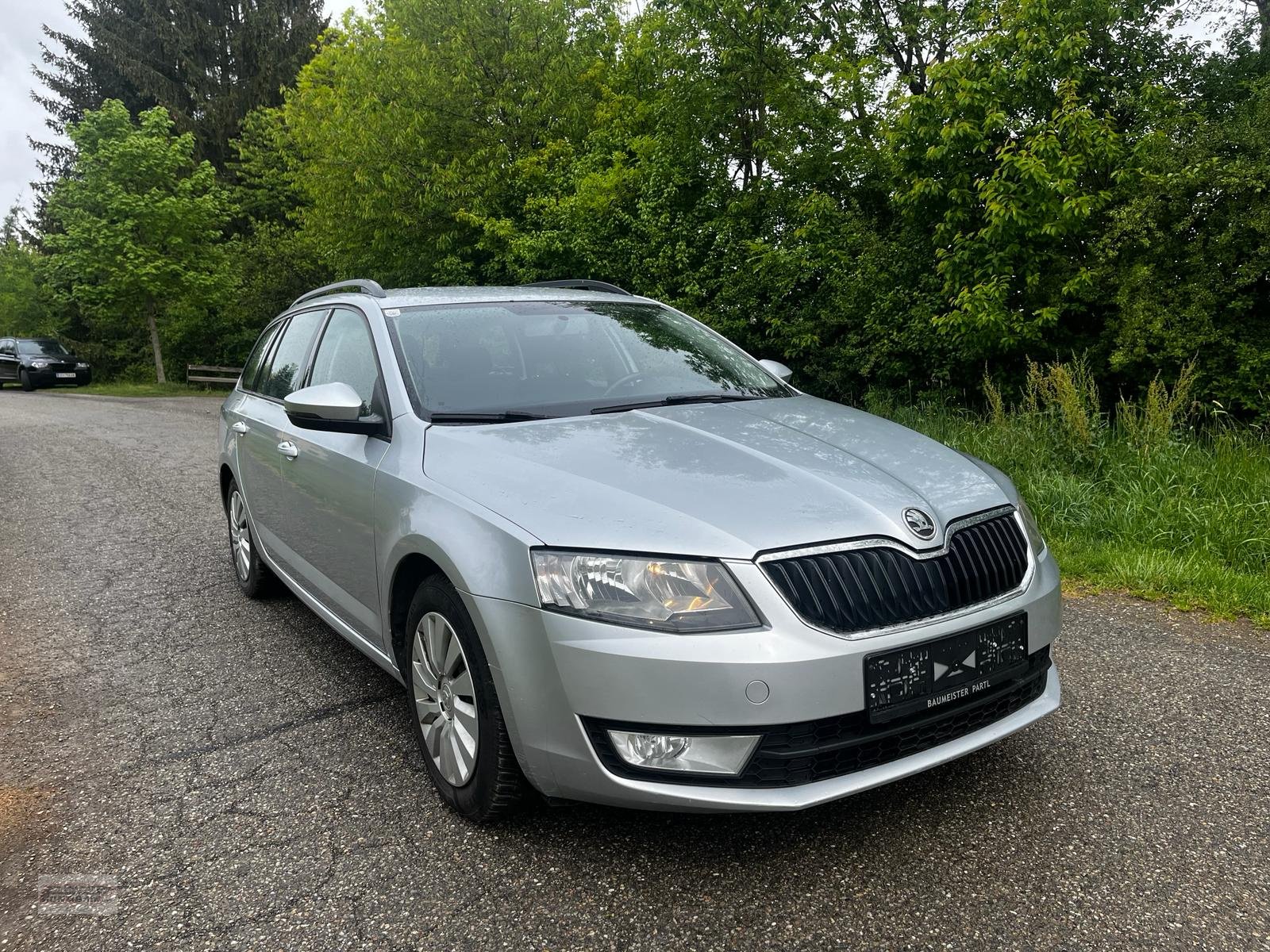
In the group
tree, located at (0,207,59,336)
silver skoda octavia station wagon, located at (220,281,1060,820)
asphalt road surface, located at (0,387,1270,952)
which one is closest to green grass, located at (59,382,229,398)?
tree, located at (0,207,59,336)

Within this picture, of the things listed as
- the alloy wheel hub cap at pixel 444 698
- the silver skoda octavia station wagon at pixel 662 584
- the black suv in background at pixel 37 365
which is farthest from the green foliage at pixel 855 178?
the black suv in background at pixel 37 365

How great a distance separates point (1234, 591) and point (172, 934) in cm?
502

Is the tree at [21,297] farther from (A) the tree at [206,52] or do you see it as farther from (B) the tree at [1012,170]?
(B) the tree at [1012,170]

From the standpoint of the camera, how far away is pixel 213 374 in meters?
30.6

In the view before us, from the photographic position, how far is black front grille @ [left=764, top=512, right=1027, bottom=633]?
7.91 feet

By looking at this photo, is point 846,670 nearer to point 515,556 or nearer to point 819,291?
point 515,556

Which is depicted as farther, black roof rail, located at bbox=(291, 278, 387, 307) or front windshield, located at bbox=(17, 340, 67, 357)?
front windshield, located at bbox=(17, 340, 67, 357)

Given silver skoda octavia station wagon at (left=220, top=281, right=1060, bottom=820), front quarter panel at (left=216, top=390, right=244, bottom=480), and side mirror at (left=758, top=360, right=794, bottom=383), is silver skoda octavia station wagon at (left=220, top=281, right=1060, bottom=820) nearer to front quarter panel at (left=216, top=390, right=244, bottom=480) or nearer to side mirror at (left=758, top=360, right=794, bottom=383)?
side mirror at (left=758, top=360, right=794, bottom=383)

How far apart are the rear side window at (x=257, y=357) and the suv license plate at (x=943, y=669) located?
4.06 meters

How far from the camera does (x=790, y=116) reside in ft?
45.3

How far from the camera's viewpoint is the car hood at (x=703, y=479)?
8.16 feet

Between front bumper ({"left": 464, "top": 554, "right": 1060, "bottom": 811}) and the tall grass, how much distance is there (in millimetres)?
3338

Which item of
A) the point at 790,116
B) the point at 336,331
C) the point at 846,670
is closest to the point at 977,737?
the point at 846,670

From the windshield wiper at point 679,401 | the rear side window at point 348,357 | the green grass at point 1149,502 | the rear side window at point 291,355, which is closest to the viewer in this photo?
the windshield wiper at point 679,401
